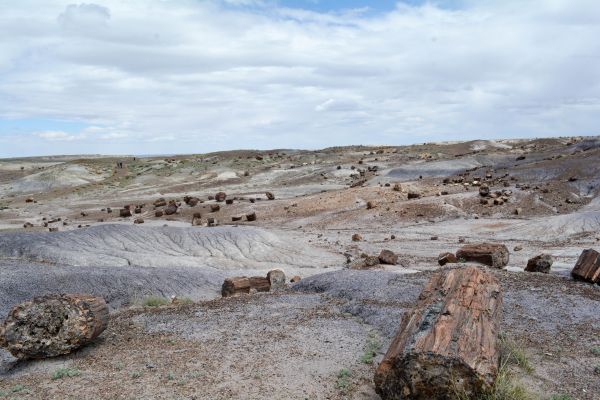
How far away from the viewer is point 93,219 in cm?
4159

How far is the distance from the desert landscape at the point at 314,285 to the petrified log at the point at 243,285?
0.05 metres

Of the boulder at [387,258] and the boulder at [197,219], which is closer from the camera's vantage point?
the boulder at [387,258]

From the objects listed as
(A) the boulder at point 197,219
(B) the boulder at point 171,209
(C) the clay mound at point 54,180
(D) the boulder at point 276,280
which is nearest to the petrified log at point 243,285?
(D) the boulder at point 276,280

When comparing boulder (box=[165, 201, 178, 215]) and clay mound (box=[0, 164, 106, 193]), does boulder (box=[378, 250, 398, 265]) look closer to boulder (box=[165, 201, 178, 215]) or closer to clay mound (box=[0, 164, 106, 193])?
boulder (box=[165, 201, 178, 215])

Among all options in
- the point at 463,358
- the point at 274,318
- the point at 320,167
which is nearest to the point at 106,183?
the point at 320,167

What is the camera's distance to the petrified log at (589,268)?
43.4 ft

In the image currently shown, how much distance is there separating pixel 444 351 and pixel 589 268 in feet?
28.4

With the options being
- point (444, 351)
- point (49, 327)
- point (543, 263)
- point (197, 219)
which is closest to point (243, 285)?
point (49, 327)

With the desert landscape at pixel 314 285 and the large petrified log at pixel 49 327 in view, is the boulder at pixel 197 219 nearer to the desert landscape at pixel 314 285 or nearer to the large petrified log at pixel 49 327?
the desert landscape at pixel 314 285

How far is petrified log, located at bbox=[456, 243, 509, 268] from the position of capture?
16984 millimetres

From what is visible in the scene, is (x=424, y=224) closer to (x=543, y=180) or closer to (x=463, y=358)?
(x=543, y=180)

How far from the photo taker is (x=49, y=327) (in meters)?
9.37

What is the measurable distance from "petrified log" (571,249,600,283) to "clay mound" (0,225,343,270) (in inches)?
430

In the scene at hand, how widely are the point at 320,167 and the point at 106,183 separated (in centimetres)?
2545
